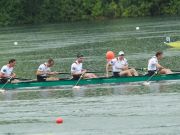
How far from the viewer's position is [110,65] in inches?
973

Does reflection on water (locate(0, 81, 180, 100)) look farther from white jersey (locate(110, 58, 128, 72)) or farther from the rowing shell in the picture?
white jersey (locate(110, 58, 128, 72))

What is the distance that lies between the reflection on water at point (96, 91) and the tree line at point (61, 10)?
61.8 meters

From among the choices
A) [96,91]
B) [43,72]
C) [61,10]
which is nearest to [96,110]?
[96,91]

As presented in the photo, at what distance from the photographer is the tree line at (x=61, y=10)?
281 feet

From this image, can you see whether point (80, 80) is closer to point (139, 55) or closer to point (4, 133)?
point (4, 133)

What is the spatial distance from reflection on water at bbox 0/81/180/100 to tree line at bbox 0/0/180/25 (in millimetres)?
61824

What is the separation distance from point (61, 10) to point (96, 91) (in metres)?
65.5

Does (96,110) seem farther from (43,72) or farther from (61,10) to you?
(61,10)

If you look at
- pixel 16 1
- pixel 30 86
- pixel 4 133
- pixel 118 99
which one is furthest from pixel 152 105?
pixel 16 1

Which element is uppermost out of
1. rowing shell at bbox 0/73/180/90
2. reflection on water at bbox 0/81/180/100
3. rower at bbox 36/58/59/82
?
rower at bbox 36/58/59/82

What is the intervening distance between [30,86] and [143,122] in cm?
903

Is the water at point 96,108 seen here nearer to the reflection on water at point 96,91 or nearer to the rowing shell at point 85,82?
the reflection on water at point 96,91

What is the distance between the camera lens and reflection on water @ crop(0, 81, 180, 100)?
22.1m

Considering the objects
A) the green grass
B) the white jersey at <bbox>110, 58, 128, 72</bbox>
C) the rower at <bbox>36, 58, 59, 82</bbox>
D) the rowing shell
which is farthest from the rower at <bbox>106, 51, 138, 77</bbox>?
the green grass
